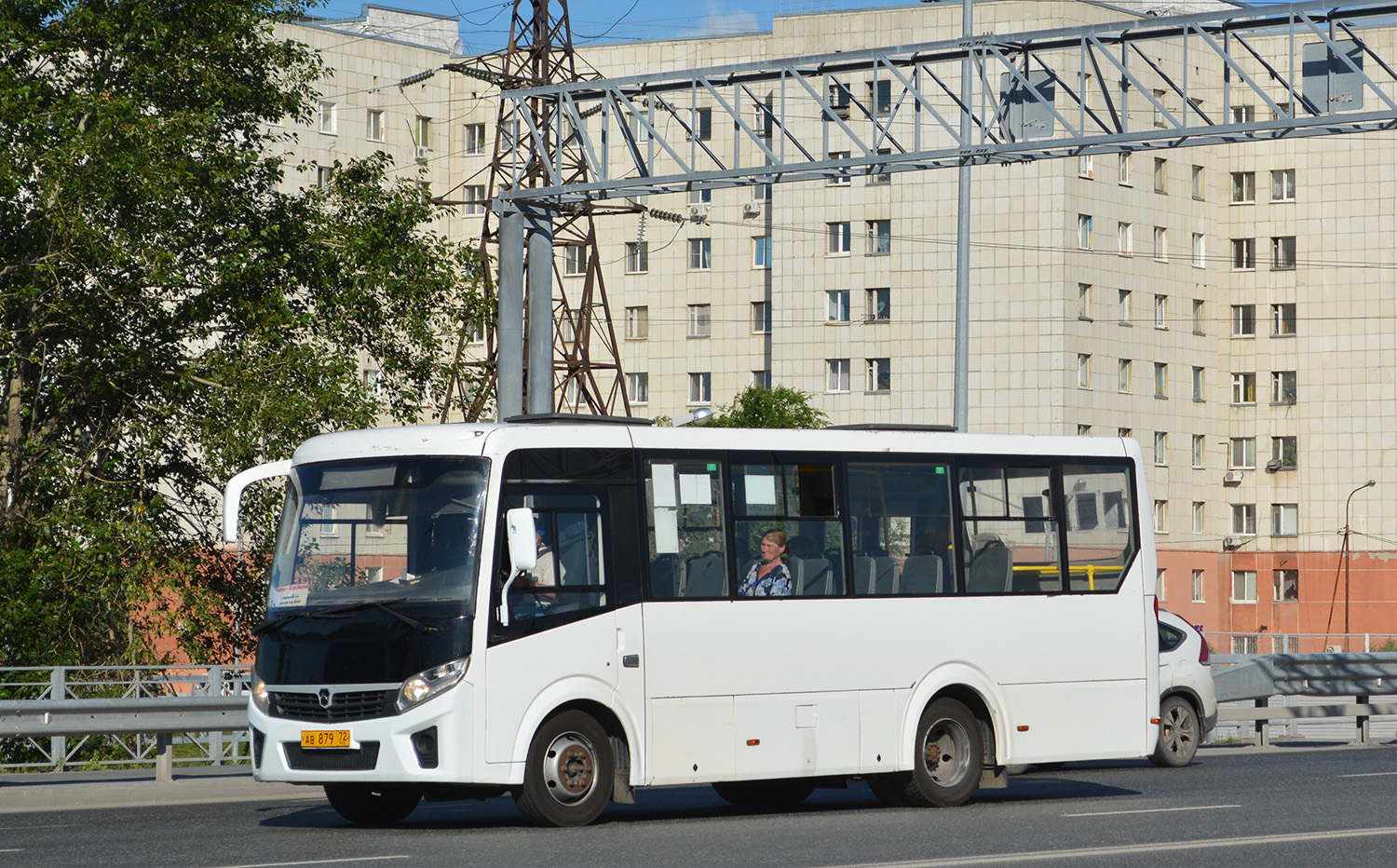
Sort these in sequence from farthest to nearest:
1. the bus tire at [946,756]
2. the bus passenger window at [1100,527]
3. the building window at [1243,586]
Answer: the building window at [1243,586]
the bus passenger window at [1100,527]
the bus tire at [946,756]

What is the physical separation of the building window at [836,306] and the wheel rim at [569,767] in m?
51.8

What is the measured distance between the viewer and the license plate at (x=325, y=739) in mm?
13133

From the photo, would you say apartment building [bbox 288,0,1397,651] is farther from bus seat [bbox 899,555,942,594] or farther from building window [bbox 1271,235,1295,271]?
bus seat [bbox 899,555,942,594]

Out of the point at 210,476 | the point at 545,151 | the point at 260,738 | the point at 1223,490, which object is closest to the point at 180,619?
the point at 210,476

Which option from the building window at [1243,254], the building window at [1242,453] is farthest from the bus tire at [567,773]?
the building window at [1242,453]

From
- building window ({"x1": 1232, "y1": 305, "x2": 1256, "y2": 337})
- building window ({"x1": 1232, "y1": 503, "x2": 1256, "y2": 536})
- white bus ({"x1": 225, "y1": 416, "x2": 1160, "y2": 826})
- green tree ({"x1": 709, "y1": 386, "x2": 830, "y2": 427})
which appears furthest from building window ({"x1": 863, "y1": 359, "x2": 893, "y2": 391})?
white bus ({"x1": 225, "y1": 416, "x2": 1160, "y2": 826})

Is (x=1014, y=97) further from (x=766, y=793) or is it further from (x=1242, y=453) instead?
(x=1242, y=453)

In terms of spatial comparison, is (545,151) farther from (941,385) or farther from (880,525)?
(941,385)

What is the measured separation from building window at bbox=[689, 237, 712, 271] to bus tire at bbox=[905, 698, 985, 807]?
174ft

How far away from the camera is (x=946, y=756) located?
15484mm

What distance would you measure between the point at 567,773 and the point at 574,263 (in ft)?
198

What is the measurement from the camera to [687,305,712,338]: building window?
68062 millimetres

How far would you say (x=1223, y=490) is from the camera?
6881 centimetres

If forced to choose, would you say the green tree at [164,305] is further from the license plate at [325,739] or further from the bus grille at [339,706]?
the license plate at [325,739]
